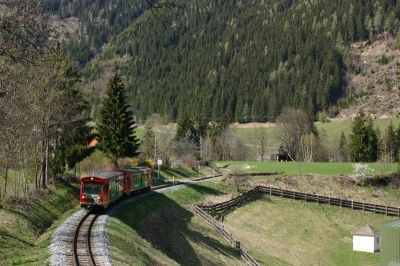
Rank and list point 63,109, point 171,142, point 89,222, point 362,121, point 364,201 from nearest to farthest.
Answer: point 89,222, point 63,109, point 364,201, point 171,142, point 362,121

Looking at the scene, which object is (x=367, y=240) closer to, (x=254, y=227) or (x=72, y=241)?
(x=254, y=227)

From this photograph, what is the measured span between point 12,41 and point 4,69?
2.78 metres

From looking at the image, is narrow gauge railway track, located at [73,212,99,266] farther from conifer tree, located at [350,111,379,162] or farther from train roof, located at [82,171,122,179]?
conifer tree, located at [350,111,379,162]

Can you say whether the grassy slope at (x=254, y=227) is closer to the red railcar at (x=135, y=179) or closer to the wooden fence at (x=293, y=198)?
the wooden fence at (x=293, y=198)

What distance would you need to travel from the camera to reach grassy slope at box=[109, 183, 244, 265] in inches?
1142

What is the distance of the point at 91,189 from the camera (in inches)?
1458

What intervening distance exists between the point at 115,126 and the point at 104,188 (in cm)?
2876

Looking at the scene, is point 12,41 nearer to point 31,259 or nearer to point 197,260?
point 31,259

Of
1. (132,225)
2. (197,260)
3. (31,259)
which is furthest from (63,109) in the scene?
(31,259)

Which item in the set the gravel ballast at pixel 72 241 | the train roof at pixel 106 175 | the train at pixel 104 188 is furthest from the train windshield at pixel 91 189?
the gravel ballast at pixel 72 241

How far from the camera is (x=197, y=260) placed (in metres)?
34.3

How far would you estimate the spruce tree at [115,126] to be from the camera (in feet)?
212

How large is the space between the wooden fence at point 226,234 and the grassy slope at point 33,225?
485 inches

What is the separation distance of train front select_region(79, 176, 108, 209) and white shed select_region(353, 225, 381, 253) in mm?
27007
